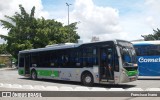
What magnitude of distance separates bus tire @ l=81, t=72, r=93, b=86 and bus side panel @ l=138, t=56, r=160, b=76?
674cm

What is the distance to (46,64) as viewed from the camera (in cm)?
2408

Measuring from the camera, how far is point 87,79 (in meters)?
19.9

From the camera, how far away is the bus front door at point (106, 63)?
18.3 metres

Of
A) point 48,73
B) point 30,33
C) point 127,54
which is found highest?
point 30,33

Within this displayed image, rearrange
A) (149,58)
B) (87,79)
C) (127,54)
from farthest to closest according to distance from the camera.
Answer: (149,58), (87,79), (127,54)

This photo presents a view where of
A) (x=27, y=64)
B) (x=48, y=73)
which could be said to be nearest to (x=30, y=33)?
(x=27, y=64)

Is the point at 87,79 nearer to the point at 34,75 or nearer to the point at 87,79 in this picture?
the point at 87,79

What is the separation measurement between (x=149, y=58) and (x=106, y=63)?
7242 millimetres

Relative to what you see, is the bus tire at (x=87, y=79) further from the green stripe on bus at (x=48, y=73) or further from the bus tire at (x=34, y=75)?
the bus tire at (x=34, y=75)

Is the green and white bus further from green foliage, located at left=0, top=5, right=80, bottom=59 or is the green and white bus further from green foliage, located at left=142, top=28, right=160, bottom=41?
green foliage, located at left=142, top=28, right=160, bottom=41

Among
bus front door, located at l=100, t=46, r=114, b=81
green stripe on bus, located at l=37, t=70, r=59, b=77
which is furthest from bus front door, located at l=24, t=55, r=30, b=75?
bus front door, located at l=100, t=46, r=114, b=81

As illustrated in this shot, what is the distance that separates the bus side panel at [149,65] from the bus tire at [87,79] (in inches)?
265

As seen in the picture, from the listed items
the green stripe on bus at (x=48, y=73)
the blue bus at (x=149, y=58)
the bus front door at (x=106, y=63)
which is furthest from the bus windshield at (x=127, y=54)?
the green stripe on bus at (x=48, y=73)

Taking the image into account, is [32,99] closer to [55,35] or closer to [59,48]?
[59,48]
